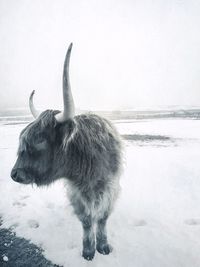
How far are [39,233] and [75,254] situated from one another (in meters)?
0.80

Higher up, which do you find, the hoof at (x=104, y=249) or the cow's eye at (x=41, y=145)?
the cow's eye at (x=41, y=145)

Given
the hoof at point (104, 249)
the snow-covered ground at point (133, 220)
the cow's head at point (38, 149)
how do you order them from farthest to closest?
the hoof at point (104, 249), the snow-covered ground at point (133, 220), the cow's head at point (38, 149)

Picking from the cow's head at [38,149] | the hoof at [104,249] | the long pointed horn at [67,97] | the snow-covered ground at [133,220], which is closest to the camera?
the long pointed horn at [67,97]

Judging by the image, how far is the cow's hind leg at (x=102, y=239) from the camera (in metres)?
2.85

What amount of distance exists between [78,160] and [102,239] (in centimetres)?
124

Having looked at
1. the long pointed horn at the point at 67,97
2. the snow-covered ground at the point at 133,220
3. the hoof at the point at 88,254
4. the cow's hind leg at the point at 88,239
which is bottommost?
the snow-covered ground at the point at 133,220

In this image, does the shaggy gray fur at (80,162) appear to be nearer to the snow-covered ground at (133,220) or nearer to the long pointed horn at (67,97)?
the long pointed horn at (67,97)

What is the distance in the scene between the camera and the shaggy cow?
2457mm

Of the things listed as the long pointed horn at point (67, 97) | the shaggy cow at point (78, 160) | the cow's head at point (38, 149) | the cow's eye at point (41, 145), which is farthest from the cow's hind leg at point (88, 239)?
the long pointed horn at point (67, 97)

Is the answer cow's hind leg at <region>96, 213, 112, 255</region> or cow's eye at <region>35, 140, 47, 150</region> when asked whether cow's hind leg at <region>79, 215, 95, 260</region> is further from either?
cow's eye at <region>35, 140, 47, 150</region>

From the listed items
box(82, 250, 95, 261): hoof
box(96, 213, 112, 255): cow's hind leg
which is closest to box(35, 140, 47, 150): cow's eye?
box(96, 213, 112, 255): cow's hind leg

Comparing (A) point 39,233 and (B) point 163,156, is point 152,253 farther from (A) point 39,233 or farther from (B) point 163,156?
(B) point 163,156

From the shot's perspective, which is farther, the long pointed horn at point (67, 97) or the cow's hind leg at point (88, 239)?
the cow's hind leg at point (88, 239)

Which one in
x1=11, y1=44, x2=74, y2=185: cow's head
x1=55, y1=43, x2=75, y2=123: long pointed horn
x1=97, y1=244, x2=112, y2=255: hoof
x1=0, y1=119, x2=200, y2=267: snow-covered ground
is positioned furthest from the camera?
x1=97, y1=244, x2=112, y2=255: hoof
